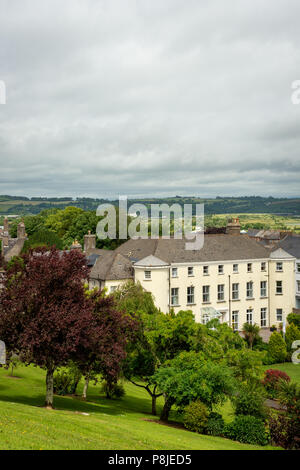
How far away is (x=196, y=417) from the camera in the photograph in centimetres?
2789

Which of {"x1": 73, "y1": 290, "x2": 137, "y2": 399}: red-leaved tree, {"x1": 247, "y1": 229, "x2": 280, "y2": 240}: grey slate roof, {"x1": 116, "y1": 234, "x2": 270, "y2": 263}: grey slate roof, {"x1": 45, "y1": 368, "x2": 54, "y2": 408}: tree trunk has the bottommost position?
{"x1": 45, "y1": 368, "x2": 54, "y2": 408}: tree trunk

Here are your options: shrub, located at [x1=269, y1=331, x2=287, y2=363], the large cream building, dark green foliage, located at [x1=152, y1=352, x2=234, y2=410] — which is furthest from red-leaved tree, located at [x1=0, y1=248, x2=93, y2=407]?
shrub, located at [x1=269, y1=331, x2=287, y2=363]

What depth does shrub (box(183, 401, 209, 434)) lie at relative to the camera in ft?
91.5

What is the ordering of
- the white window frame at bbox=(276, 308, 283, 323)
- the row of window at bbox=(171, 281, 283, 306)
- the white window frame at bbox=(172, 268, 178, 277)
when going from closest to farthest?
1. the white window frame at bbox=(172, 268, 178, 277)
2. the row of window at bbox=(171, 281, 283, 306)
3. the white window frame at bbox=(276, 308, 283, 323)

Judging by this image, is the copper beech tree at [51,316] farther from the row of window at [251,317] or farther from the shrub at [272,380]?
the row of window at [251,317]

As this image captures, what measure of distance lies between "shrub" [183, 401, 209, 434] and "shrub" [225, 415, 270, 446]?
1.56 m

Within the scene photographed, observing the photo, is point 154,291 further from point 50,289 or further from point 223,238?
point 50,289

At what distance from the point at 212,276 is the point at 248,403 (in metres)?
35.2

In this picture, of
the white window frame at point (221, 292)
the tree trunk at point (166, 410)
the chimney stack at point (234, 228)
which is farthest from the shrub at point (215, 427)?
the chimney stack at point (234, 228)

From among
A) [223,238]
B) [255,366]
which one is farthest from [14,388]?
[223,238]

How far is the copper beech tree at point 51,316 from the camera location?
24.7 meters

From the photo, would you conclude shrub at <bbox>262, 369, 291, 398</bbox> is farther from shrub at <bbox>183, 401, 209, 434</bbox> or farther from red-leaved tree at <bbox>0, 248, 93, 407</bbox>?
red-leaved tree at <bbox>0, 248, 93, 407</bbox>
